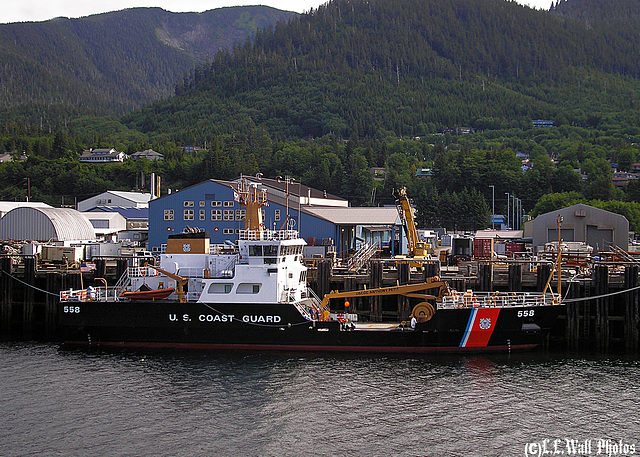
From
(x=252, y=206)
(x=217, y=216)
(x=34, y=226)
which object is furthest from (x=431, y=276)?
(x=34, y=226)

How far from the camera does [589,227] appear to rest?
55.8m

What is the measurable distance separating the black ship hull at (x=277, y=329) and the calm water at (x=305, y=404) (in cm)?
87

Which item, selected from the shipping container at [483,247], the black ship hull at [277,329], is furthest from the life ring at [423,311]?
the shipping container at [483,247]

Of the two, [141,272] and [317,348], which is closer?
[317,348]

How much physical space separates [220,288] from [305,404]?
900 centimetres

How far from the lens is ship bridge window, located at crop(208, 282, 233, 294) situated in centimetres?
Result: 3123

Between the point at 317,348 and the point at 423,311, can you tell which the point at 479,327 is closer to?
the point at 423,311

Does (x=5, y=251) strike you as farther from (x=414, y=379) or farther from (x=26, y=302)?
(x=414, y=379)

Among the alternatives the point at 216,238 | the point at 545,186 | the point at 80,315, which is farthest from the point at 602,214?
the point at 545,186

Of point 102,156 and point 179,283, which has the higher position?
point 102,156

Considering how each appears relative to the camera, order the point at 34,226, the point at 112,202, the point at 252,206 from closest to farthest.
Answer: the point at 252,206 → the point at 34,226 → the point at 112,202

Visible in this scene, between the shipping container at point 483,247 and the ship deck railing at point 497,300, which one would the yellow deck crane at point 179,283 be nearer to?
the ship deck railing at point 497,300

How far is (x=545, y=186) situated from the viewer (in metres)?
107

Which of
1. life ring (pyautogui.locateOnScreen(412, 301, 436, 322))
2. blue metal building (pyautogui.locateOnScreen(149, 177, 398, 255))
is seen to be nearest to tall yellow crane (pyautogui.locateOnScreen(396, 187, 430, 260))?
life ring (pyautogui.locateOnScreen(412, 301, 436, 322))
